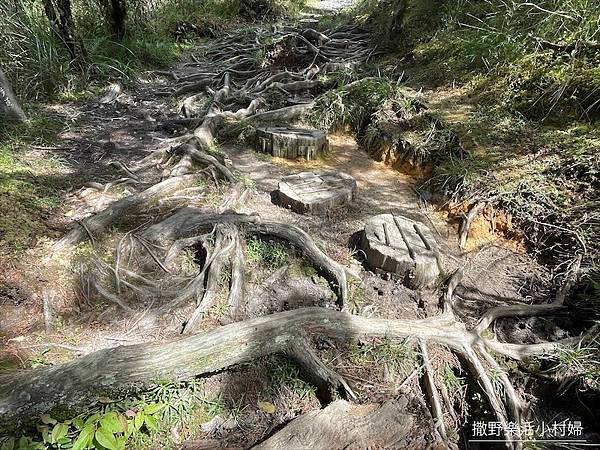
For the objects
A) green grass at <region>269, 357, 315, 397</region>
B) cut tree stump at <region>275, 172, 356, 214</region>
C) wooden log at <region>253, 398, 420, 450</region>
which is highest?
cut tree stump at <region>275, 172, 356, 214</region>

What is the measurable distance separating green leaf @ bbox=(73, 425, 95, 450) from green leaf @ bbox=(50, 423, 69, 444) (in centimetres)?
11

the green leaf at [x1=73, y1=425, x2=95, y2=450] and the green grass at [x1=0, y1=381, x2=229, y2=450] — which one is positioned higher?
the green leaf at [x1=73, y1=425, x2=95, y2=450]

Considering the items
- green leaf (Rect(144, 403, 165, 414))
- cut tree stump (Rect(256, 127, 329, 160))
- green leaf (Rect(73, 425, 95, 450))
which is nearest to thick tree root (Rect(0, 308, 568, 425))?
green leaf (Rect(144, 403, 165, 414))

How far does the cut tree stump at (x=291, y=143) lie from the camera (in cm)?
512

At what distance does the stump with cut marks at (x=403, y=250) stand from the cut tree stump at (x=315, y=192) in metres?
0.61

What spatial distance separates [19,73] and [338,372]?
6432 mm

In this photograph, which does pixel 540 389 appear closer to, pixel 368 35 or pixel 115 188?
pixel 115 188

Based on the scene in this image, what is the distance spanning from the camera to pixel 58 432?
1.84m

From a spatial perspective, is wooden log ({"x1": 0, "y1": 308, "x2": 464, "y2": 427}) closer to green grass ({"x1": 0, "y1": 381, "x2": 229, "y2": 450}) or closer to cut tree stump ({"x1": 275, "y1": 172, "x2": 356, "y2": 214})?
green grass ({"x1": 0, "y1": 381, "x2": 229, "y2": 450})

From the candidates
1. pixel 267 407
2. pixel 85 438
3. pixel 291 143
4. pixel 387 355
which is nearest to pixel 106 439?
pixel 85 438

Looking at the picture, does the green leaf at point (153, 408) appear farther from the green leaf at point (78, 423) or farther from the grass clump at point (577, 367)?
the grass clump at point (577, 367)

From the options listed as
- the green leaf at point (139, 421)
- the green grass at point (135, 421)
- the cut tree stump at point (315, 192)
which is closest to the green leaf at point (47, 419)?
the green grass at point (135, 421)

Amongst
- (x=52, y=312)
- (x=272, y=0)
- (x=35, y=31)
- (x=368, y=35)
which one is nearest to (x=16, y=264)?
(x=52, y=312)

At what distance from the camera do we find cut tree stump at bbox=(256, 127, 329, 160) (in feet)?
16.8
